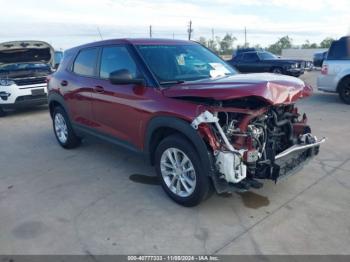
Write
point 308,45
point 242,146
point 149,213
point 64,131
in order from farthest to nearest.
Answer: point 308,45 < point 64,131 < point 149,213 < point 242,146

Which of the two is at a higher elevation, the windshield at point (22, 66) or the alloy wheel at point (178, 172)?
the windshield at point (22, 66)

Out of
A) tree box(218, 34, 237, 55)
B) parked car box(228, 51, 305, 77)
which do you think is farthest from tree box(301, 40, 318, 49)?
parked car box(228, 51, 305, 77)

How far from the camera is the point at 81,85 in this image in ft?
16.6

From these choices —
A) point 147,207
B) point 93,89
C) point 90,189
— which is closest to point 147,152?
point 147,207

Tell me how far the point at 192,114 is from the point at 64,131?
11.4 feet

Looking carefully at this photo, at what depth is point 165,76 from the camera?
3.98 meters

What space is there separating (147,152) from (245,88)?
1.53 metres

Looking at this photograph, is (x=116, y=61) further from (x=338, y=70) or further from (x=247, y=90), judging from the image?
(x=338, y=70)

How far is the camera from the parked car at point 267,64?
16031 millimetres

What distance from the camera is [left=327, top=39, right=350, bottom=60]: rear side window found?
30.0 feet

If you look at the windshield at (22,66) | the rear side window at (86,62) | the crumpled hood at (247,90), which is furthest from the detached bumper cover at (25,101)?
the crumpled hood at (247,90)

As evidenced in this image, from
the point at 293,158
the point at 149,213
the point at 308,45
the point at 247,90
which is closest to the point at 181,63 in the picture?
the point at 247,90

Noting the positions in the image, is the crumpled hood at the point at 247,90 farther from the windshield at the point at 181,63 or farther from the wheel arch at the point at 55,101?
the wheel arch at the point at 55,101

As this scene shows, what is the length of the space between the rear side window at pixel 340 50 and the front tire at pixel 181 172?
7.59 m
